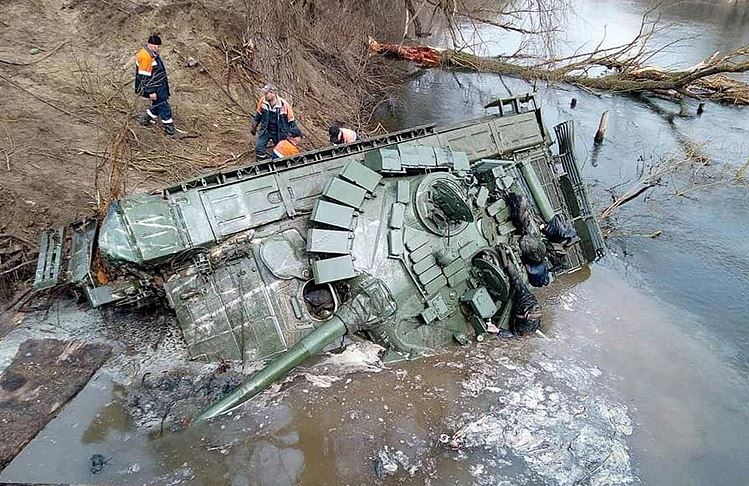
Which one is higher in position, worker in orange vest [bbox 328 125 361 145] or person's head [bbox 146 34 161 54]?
person's head [bbox 146 34 161 54]

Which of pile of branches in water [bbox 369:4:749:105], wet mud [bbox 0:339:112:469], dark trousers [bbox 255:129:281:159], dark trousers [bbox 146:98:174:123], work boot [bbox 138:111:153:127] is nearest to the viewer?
wet mud [bbox 0:339:112:469]

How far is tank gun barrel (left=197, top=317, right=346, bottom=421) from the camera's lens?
6805mm

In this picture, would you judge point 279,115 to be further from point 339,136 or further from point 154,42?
point 154,42

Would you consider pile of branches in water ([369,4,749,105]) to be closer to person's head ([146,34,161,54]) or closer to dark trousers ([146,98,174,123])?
dark trousers ([146,98,174,123])

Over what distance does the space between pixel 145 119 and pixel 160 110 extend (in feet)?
1.19

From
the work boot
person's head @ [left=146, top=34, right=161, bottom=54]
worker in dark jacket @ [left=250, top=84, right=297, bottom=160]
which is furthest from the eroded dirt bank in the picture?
worker in dark jacket @ [left=250, top=84, right=297, bottom=160]

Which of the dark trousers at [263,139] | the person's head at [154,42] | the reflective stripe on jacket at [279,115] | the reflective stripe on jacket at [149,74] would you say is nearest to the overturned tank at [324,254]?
the reflective stripe on jacket at [279,115]

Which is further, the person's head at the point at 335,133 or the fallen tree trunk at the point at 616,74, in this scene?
the fallen tree trunk at the point at 616,74

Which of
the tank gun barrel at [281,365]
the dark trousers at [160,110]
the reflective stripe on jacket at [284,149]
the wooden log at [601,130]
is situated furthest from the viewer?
the wooden log at [601,130]

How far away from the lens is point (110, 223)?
7008 mm

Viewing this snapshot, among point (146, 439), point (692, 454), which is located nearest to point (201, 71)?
point (146, 439)

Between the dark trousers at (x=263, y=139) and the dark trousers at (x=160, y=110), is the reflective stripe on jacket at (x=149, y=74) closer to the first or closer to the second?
the dark trousers at (x=160, y=110)

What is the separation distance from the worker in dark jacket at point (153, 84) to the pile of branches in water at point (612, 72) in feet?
31.0

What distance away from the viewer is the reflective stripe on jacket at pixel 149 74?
1068 cm
